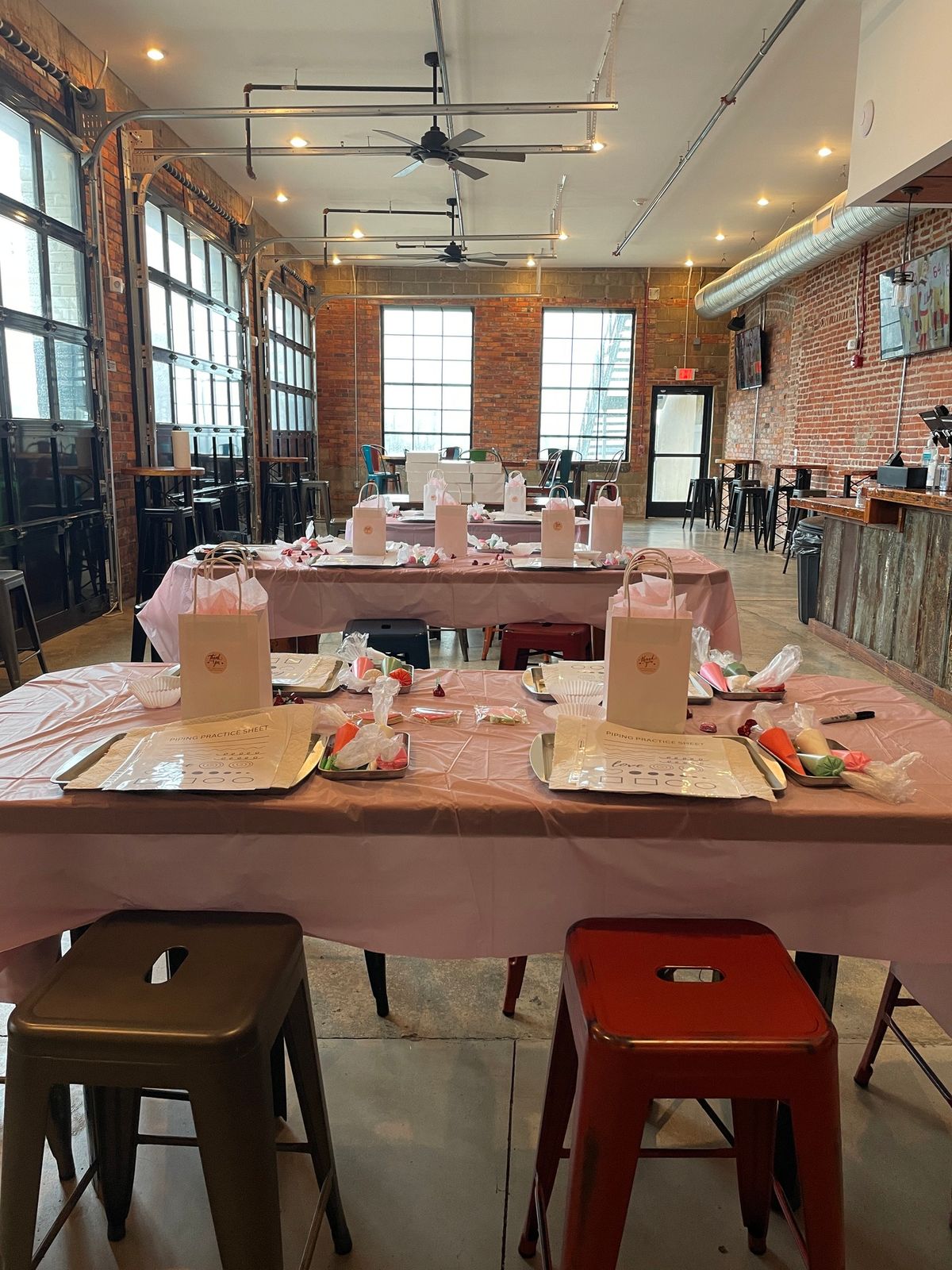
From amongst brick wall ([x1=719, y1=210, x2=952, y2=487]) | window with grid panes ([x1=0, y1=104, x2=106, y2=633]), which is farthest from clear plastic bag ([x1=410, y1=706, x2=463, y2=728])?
brick wall ([x1=719, y1=210, x2=952, y2=487])

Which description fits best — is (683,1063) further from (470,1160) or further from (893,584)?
(893,584)

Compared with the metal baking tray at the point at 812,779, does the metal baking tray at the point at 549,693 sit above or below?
above

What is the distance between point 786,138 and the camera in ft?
24.0

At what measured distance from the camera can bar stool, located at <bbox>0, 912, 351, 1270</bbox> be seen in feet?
3.36

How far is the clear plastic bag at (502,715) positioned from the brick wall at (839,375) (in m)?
6.93

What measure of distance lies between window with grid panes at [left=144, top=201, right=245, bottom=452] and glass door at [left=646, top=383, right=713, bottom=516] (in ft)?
21.8

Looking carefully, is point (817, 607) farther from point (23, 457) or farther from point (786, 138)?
point (23, 457)

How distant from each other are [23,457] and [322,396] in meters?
8.99

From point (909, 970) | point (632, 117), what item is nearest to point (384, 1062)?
point (909, 970)

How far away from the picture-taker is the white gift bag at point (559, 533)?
3.51 m

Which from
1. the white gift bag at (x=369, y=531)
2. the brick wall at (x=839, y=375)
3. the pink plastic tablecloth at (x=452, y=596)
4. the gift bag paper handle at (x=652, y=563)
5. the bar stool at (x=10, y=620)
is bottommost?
the bar stool at (x=10, y=620)

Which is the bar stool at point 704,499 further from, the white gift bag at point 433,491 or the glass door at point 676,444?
the white gift bag at point 433,491

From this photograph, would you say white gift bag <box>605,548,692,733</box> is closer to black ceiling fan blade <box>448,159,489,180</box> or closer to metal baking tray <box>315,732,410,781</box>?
metal baking tray <box>315,732,410,781</box>

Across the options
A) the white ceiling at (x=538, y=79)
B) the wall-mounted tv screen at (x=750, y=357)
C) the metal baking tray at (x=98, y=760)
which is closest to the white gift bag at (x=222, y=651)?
the metal baking tray at (x=98, y=760)
